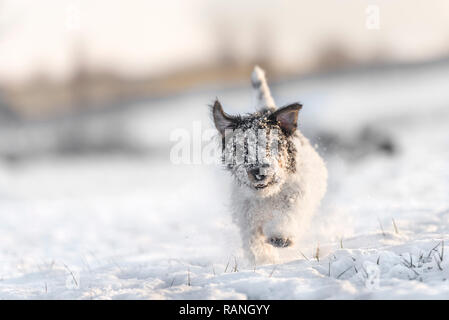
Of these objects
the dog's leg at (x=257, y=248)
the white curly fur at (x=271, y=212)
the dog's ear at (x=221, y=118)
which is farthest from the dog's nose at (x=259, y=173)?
the dog's leg at (x=257, y=248)

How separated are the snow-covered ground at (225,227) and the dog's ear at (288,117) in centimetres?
45

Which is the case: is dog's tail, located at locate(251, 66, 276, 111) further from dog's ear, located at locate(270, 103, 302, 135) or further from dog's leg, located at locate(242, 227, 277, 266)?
dog's leg, located at locate(242, 227, 277, 266)

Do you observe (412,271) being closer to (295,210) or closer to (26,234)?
(295,210)

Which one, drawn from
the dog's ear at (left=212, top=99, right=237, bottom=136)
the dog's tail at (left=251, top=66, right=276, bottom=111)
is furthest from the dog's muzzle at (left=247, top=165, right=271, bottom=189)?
the dog's tail at (left=251, top=66, right=276, bottom=111)

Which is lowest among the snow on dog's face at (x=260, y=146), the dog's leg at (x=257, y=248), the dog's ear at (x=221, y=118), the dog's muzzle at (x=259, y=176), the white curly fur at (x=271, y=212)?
the dog's leg at (x=257, y=248)

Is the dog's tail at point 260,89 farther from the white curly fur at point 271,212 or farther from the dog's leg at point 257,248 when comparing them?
the dog's leg at point 257,248

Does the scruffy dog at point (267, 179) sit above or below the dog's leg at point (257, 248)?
above

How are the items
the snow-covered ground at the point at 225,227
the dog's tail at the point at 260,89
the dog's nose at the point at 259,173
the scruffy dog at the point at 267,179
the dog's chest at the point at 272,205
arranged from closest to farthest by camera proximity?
1. the snow-covered ground at the point at 225,227
2. the dog's nose at the point at 259,173
3. the scruffy dog at the point at 267,179
4. the dog's chest at the point at 272,205
5. the dog's tail at the point at 260,89

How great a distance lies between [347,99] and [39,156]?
15.9m

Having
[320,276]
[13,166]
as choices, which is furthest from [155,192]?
[320,276]

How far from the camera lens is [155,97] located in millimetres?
24547

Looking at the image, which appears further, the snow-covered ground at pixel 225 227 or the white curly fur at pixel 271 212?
the white curly fur at pixel 271 212

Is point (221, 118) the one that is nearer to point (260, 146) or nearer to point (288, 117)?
point (260, 146)

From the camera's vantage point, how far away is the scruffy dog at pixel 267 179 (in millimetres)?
3916
